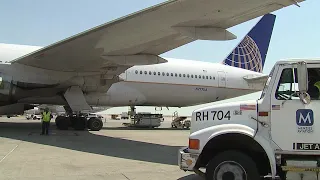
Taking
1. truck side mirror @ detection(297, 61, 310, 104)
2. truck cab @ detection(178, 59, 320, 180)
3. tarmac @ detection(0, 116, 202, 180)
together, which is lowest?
tarmac @ detection(0, 116, 202, 180)

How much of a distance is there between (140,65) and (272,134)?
378 inches

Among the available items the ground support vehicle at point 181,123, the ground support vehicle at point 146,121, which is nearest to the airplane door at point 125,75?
the ground support vehicle at point 146,121

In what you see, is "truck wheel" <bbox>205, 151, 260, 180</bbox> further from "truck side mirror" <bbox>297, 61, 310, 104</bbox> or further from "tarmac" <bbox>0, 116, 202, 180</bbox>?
"tarmac" <bbox>0, 116, 202, 180</bbox>

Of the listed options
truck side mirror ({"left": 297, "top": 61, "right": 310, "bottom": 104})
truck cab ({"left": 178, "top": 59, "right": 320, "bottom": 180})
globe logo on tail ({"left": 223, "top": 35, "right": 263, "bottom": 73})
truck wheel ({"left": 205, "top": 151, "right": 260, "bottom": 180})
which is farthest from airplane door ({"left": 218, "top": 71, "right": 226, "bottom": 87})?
truck side mirror ({"left": 297, "top": 61, "right": 310, "bottom": 104})

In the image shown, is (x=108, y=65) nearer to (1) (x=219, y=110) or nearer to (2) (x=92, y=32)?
(2) (x=92, y=32)

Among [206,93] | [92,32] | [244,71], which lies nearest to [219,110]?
[92,32]

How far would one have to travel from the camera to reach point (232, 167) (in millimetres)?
4852

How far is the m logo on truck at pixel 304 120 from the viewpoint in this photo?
4.74 meters

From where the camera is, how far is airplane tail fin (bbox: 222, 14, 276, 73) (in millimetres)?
23877

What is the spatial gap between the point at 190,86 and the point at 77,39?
31.9 feet

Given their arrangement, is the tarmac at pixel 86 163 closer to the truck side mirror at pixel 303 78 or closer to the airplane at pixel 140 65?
the truck side mirror at pixel 303 78

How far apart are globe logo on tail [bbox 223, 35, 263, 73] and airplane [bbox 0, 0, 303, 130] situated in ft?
0.22

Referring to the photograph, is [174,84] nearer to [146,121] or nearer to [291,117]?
[146,121]

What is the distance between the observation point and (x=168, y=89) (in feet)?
64.4
